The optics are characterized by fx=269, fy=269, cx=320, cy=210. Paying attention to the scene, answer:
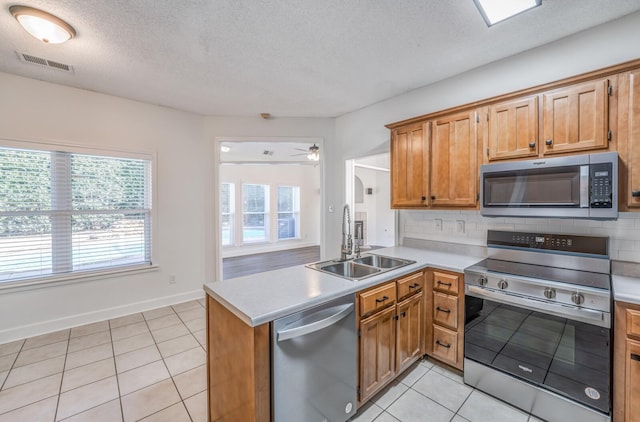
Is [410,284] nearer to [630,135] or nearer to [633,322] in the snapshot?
[633,322]

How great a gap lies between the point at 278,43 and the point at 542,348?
292 cm

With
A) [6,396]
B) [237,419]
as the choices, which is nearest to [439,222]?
[237,419]

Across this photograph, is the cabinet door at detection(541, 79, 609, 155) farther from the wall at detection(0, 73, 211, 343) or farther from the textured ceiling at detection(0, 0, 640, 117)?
the wall at detection(0, 73, 211, 343)

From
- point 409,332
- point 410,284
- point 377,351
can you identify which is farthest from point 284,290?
point 409,332

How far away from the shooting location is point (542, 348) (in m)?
1.74

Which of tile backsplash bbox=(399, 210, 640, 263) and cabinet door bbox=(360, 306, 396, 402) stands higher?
tile backsplash bbox=(399, 210, 640, 263)

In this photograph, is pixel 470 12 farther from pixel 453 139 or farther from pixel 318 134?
pixel 318 134

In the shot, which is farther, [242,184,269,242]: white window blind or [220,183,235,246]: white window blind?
[242,184,269,242]: white window blind

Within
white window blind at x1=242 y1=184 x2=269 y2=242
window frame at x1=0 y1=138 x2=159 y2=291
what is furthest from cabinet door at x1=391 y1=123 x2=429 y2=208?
white window blind at x1=242 y1=184 x2=269 y2=242

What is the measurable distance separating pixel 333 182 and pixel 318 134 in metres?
0.77

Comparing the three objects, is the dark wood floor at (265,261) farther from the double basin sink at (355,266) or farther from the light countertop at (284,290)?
the light countertop at (284,290)

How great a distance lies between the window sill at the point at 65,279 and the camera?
2.77m

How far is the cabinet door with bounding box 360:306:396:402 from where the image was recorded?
178 cm

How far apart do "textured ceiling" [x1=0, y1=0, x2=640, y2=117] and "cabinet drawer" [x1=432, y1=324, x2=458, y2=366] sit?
2388 millimetres
